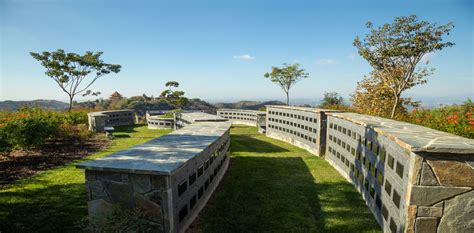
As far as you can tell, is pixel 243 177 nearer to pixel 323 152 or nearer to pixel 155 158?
pixel 155 158

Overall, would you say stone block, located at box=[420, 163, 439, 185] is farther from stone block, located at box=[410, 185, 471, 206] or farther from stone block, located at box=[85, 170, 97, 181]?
stone block, located at box=[85, 170, 97, 181]

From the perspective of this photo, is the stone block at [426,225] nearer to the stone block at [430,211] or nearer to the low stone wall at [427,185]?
the low stone wall at [427,185]

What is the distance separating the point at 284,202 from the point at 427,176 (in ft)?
17.2

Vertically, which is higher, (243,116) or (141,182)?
(243,116)

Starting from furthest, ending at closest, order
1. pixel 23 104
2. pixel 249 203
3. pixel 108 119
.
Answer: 1. pixel 108 119
2. pixel 23 104
3. pixel 249 203

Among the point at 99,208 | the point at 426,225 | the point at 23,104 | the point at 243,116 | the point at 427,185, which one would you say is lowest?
the point at 426,225

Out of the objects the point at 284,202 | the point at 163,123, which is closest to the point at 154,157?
the point at 284,202

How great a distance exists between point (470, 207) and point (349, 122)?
273 inches

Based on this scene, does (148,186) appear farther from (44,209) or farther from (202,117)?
(202,117)

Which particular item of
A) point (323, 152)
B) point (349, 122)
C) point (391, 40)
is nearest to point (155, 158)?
point (349, 122)

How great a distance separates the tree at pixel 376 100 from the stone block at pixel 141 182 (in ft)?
76.4

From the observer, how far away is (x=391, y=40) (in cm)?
1897

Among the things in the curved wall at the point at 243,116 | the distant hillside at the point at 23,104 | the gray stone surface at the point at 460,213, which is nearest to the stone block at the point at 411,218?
the gray stone surface at the point at 460,213

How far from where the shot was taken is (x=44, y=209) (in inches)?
324
